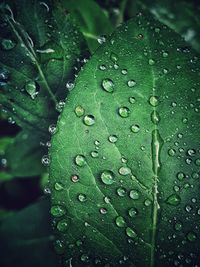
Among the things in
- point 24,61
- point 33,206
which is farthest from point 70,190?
point 33,206

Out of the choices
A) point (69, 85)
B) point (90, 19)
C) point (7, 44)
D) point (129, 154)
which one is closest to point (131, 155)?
point (129, 154)

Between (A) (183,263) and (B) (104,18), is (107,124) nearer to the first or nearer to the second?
(A) (183,263)

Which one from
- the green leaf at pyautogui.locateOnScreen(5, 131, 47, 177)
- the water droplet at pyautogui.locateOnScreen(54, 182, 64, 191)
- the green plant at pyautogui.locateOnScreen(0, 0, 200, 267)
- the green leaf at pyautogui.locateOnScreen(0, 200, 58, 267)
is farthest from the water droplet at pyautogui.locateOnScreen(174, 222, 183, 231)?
the green leaf at pyautogui.locateOnScreen(5, 131, 47, 177)

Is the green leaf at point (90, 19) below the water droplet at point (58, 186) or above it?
above

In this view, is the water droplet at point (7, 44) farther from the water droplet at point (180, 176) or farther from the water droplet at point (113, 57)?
the water droplet at point (180, 176)

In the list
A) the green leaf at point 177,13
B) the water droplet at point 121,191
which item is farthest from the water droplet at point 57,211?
the green leaf at point 177,13

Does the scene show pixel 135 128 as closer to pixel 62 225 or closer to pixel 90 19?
pixel 62 225

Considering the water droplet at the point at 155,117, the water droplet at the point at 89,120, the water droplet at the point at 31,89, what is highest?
the water droplet at the point at 155,117

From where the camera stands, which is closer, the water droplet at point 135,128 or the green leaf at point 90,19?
the water droplet at point 135,128
